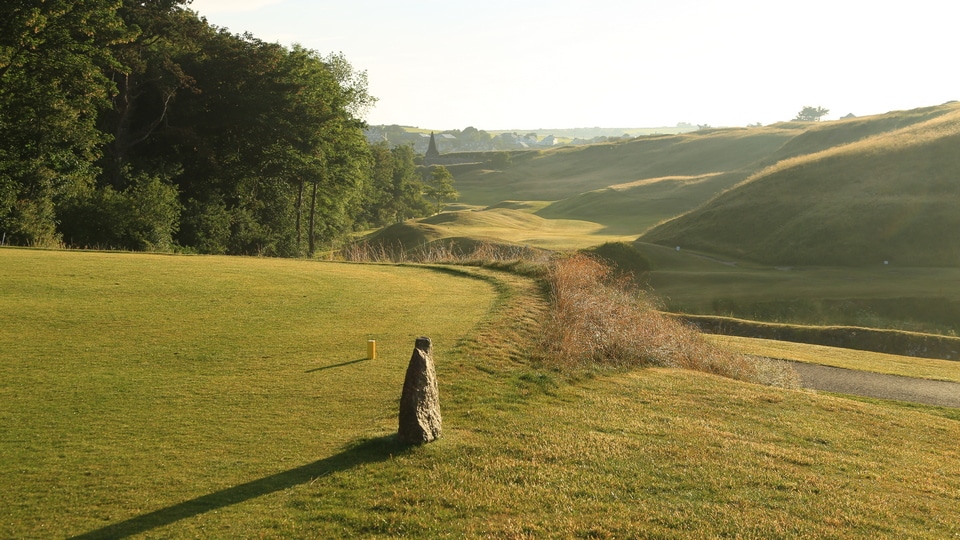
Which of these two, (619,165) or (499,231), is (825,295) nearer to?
(499,231)

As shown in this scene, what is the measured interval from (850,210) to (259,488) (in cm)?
5141

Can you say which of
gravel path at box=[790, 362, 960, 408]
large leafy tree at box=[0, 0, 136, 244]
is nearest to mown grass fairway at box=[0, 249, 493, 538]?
gravel path at box=[790, 362, 960, 408]

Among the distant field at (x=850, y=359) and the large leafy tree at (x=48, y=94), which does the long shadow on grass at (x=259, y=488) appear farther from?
the large leafy tree at (x=48, y=94)

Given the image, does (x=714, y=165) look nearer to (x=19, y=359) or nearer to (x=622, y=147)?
(x=622, y=147)

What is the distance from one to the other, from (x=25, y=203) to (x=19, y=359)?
64.5ft

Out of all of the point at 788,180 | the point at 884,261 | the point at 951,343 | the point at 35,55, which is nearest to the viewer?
the point at 951,343

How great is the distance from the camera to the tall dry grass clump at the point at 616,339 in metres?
14.5

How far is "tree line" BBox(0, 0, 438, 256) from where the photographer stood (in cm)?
2908

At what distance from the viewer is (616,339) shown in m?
15.9

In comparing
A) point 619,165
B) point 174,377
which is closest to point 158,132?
point 174,377

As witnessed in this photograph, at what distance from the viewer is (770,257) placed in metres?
47.8

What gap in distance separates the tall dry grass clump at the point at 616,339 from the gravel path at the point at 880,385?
3.63ft

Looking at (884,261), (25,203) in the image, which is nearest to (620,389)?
(25,203)

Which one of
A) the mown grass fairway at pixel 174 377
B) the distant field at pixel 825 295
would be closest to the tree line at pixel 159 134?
the mown grass fairway at pixel 174 377
